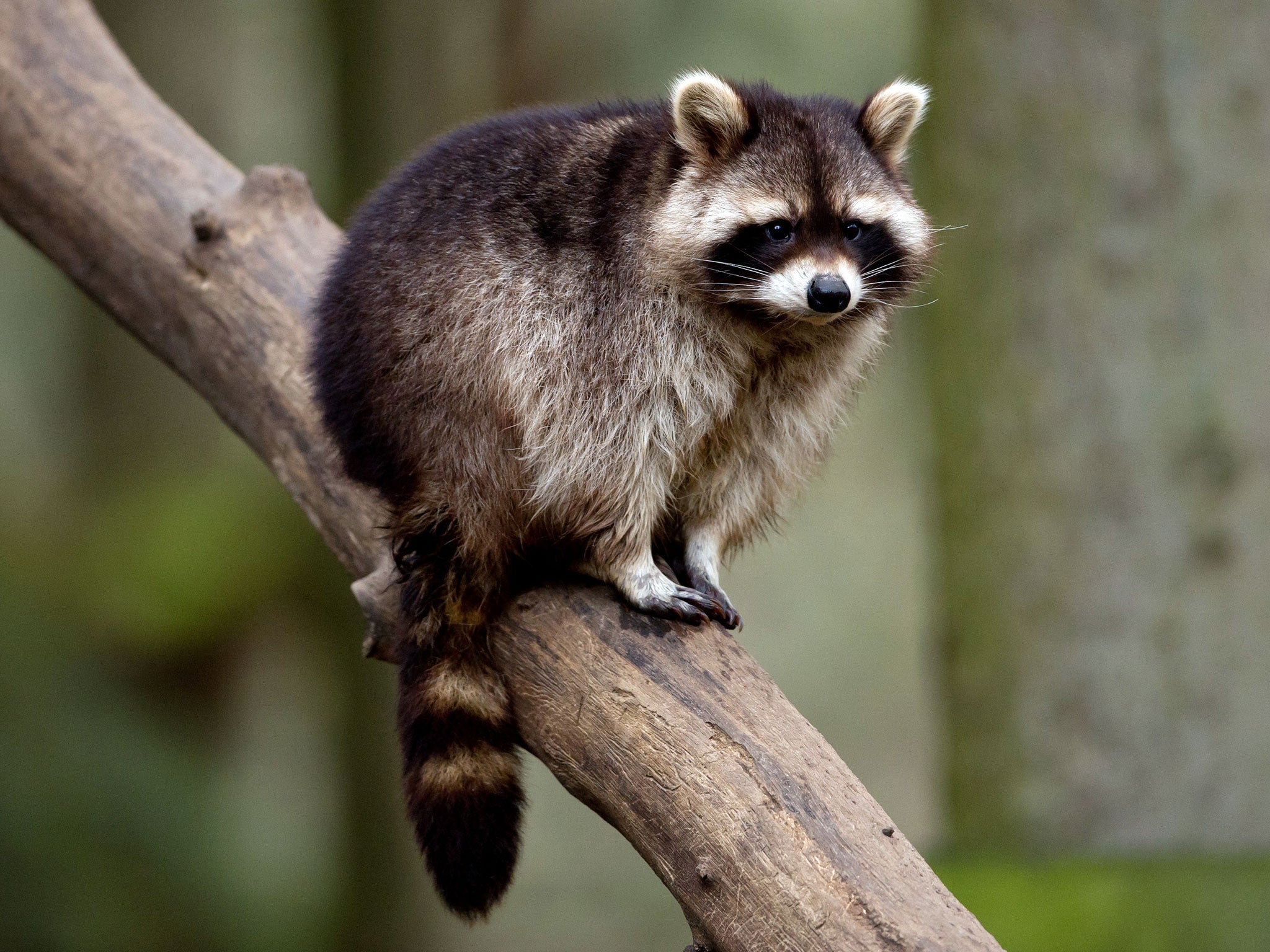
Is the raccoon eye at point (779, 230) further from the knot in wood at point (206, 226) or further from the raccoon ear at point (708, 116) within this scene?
the knot in wood at point (206, 226)

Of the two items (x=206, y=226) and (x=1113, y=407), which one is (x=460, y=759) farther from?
(x=1113, y=407)

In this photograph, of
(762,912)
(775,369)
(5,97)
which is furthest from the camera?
(5,97)

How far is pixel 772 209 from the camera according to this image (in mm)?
2146

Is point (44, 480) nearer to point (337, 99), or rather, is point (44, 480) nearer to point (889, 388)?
point (337, 99)

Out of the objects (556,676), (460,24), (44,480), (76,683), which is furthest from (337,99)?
(556,676)

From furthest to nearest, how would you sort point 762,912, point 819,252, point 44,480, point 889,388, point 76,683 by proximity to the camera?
1. point 889,388
2. point 44,480
3. point 76,683
4. point 819,252
5. point 762,912

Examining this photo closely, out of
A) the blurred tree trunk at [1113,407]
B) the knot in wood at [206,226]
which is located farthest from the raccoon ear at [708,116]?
the blurred tree trunk at [1113,407]

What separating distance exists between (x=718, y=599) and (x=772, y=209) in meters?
0.71

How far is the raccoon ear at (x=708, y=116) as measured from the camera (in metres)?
2.14

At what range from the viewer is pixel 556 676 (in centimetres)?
214

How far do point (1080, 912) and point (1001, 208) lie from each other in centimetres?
186

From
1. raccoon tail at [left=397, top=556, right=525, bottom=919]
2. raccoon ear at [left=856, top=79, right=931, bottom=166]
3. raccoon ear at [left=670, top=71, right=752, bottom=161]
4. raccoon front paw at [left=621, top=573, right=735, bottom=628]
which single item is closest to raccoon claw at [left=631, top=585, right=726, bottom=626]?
raccoon front paw at [left=621, top=573, right=735, bottom=628]

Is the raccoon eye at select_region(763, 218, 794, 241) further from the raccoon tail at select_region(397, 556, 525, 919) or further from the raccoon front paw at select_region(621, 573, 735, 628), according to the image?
the raccoon tail at select_region(397, 556, 525, 919)

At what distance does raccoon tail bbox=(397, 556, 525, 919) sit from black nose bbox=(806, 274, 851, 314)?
0.78 metres
